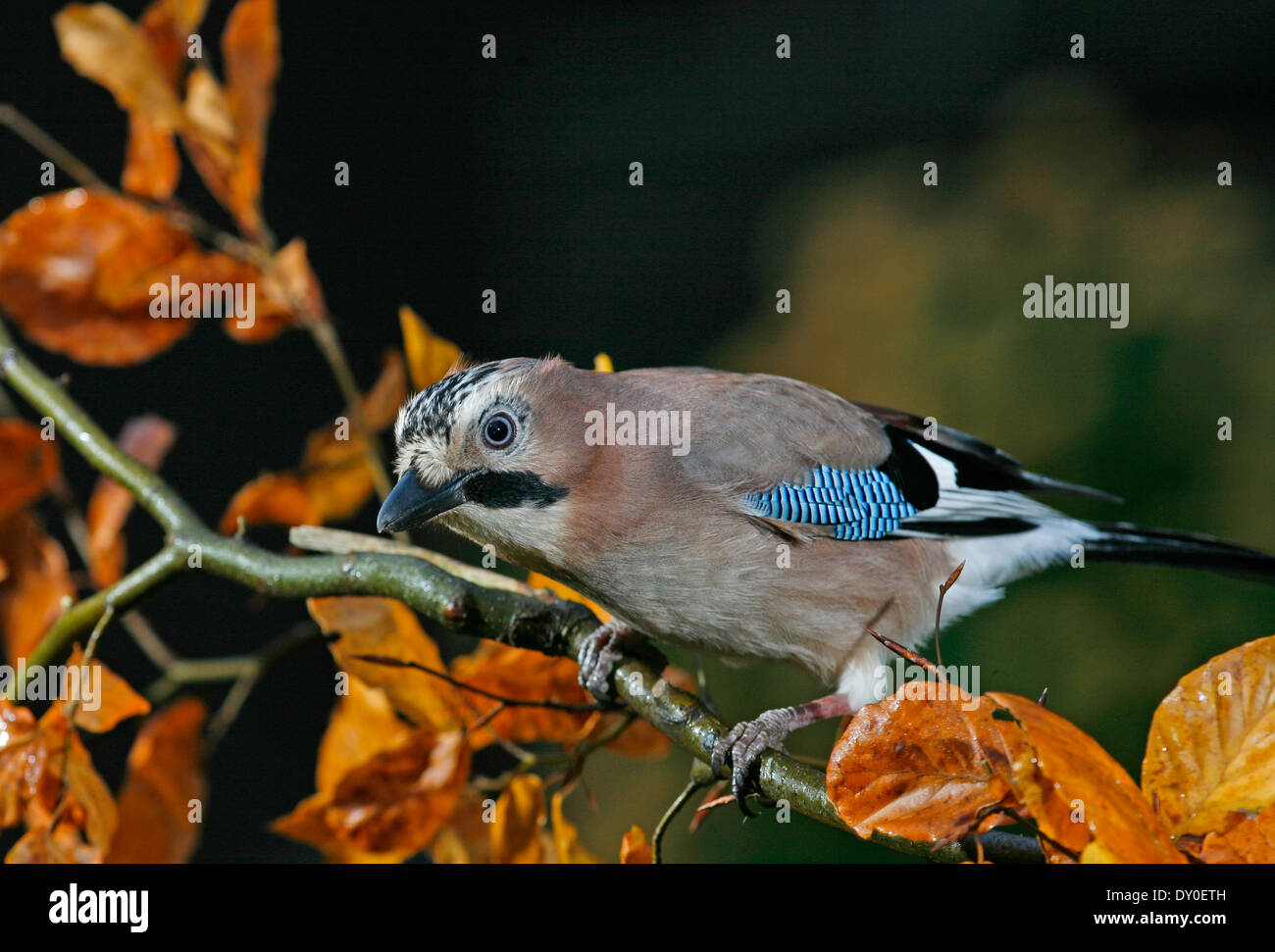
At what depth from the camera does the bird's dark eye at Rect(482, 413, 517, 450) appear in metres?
1.31

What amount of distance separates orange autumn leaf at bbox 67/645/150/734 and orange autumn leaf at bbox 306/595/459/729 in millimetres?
168

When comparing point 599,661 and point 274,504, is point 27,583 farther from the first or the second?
point 599,661

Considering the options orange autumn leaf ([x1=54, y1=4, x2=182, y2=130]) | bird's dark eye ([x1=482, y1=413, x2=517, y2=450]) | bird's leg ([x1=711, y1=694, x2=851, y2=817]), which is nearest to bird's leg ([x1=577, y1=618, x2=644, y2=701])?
bird's leg ([x1=711, y1=694, x2=851, y2=817])

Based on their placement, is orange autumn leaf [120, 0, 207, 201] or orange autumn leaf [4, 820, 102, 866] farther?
orange autumn leaf [120, 0, 207, 201]

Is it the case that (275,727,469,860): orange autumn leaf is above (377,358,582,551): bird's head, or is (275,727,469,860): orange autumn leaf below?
below

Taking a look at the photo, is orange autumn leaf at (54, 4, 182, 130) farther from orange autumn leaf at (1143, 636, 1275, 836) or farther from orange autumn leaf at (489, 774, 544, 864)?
orange autumn leaf at (1143, 636, 1275, 836)

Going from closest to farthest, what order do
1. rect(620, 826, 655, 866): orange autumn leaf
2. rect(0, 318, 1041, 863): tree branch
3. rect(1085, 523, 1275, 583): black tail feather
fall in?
rect(620, 826, 655, 866): orange autumn leaf
rect(0, 318, 1041, 863): tree branch
rect(1085, 523, 1275, 583): black tail feather

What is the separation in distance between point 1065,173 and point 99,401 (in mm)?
2525

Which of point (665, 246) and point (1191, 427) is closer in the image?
point (1191, 427)

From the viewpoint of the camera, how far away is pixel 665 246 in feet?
11.0

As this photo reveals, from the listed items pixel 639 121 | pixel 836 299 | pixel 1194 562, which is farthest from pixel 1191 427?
pixel 639 121

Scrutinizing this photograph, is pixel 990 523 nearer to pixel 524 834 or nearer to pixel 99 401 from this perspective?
pixel 524 834

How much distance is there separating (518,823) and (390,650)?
7.9 inches

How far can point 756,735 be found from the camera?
1.26 meters
